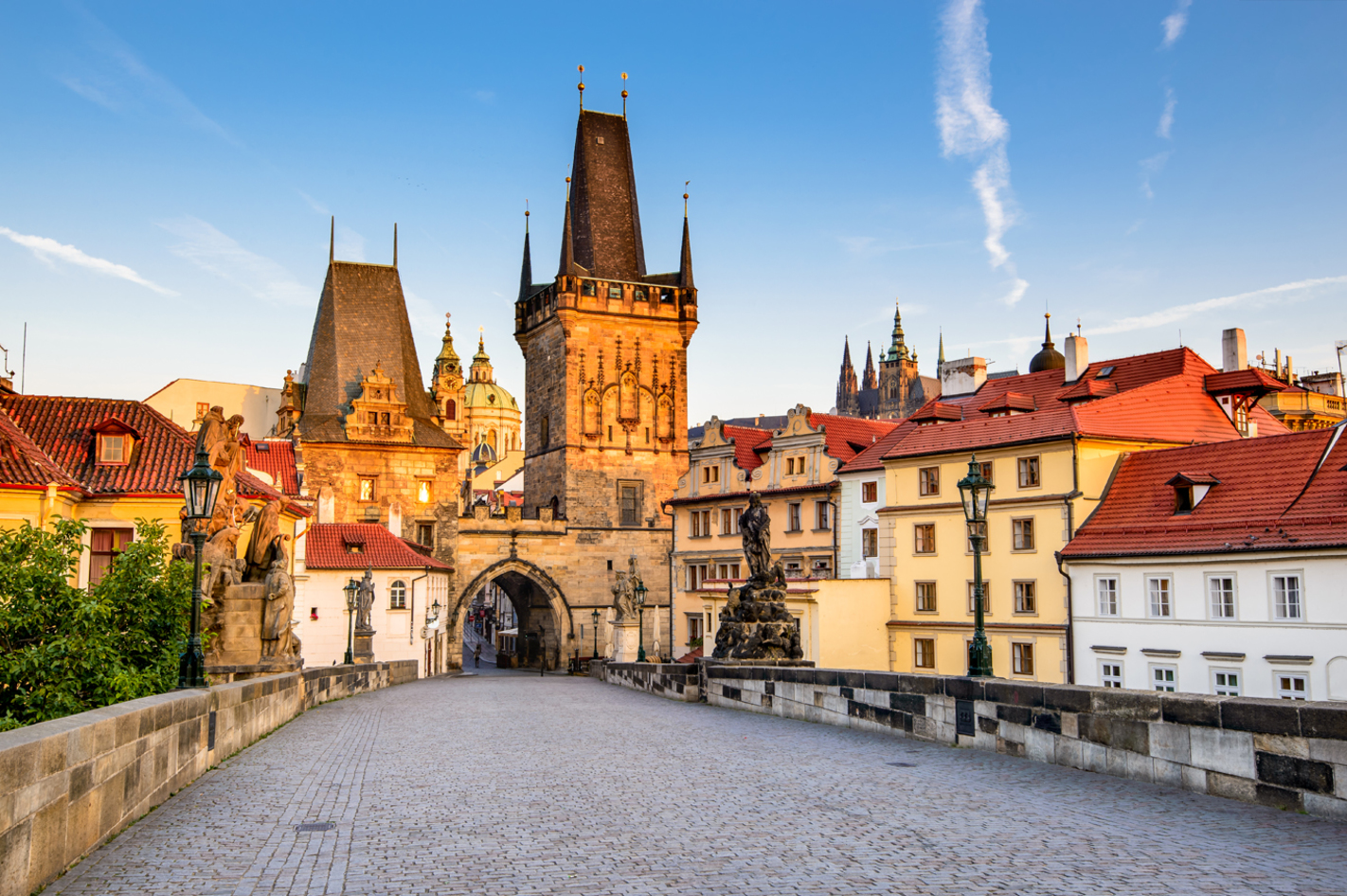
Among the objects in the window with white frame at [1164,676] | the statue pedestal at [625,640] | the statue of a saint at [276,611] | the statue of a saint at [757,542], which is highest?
the statue of a saint at [757,542]

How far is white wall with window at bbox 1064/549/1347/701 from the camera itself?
2636 cm

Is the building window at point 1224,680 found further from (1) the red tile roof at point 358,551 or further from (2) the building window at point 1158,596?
(1) the red tile roof at point 358,551

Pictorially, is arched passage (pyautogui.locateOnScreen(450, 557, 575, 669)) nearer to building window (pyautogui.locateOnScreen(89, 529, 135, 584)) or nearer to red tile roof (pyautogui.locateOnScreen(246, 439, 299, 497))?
red tile roof (pyautogui.locateOnScreen(246, 439, 299, 497))

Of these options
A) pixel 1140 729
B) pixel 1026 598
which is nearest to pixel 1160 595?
pixel 1026 598

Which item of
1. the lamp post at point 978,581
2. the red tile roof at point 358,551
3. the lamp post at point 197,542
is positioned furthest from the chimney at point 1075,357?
the lamp post at point 197,542

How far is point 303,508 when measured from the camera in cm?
4478

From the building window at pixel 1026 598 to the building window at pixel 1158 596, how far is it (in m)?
4.78

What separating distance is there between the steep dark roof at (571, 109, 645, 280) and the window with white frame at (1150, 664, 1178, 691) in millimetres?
39417

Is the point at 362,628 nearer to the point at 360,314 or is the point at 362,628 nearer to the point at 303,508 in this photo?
the point at 303,508

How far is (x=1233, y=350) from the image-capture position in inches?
1646

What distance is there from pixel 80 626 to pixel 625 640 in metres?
27.4

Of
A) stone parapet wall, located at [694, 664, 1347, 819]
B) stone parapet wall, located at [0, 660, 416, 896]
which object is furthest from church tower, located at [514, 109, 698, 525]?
stone parapet wall, located at [0, 660, 416, 896]

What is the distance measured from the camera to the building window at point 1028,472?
1415 inches

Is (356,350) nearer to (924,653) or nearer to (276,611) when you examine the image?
(924,653)
